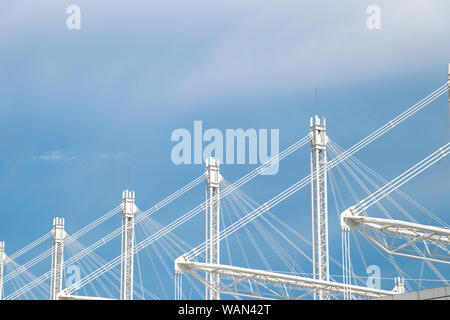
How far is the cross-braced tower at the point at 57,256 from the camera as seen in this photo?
3145 inches

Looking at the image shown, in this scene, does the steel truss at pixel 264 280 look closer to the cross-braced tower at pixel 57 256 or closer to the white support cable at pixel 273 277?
the white support cable at pixel 273 277

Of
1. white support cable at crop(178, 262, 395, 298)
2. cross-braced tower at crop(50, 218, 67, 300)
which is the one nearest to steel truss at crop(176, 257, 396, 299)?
white support cable at crop(178, 262, 395, 298)

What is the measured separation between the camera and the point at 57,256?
83000 mm

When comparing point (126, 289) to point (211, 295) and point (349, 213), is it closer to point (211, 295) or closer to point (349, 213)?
point (211, 295)

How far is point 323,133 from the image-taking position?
2415 inches

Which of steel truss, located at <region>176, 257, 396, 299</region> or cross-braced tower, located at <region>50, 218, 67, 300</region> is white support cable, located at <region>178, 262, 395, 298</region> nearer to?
steel truss, located at <region>176, 257, 396, 299</region>

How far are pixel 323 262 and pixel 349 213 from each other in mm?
9820

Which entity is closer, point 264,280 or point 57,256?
point 264,280

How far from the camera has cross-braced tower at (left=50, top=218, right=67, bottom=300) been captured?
79875mm

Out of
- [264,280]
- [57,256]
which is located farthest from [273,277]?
[57,256]

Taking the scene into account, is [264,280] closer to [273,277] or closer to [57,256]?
[273,277]

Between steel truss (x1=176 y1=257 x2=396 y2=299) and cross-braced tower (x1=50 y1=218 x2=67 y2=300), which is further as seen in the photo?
cross-braced tower (x1=50 y1=218 x2=67 y2=300)

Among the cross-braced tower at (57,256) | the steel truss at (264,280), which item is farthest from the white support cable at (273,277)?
the cross-braced tower at (57,256)
